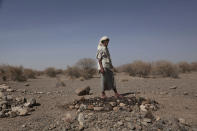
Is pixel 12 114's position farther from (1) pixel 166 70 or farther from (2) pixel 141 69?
(1) pixel 166 70

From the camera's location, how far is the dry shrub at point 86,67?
59.4ft

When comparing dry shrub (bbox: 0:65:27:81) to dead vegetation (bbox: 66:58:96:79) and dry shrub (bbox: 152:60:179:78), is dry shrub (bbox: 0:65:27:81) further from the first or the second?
dry shrub (bbox: 152:60:179:78)

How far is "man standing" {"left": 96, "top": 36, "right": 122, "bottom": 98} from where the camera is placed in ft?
16.9

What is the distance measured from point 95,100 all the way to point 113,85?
82cm

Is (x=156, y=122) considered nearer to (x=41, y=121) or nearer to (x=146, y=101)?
(x=146, y=101)

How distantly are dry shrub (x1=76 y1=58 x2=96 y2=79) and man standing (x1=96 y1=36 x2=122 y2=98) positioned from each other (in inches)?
498

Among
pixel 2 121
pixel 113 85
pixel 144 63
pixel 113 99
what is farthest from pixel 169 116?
pixel 144 63

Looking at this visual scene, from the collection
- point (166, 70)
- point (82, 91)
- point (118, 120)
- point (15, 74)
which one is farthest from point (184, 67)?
point (118, 120)

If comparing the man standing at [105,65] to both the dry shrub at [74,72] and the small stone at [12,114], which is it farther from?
the dry shrub at [74,72]

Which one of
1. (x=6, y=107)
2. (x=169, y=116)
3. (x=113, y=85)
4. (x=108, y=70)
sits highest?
(x=108, y=70)

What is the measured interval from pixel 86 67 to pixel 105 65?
1360 centimetres

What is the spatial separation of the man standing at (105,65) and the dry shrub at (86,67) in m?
12.7

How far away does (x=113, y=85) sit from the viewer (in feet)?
17.4

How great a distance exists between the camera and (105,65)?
17.0 ft
